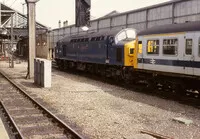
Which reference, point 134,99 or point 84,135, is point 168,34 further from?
point 84,135

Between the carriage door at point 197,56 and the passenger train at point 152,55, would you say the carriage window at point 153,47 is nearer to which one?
the passenger train at point 152,55

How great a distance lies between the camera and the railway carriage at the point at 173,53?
535 inches

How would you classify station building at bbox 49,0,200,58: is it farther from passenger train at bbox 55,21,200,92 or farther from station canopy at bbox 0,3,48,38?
station canopy at bbox 0,3,48,38

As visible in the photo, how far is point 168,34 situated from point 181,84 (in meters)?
2.23

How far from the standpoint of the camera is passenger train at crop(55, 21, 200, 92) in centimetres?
1390

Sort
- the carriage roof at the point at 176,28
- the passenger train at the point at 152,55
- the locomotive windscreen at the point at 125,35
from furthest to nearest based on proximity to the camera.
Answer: the locomotive windscreen at the point at 125,35, the passenger train at the point at 152,55, the carriage roof at the point at 176,28

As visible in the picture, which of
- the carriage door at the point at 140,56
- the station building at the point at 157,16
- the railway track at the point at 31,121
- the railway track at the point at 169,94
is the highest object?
the station building at the point at 157,16

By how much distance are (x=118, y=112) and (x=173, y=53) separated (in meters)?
4.11

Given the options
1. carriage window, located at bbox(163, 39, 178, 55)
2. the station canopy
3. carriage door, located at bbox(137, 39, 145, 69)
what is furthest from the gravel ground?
the station canopy

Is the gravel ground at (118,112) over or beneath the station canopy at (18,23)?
beneath

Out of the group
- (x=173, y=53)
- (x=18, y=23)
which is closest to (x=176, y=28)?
(x=173, y=53)

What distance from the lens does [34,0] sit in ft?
80.8

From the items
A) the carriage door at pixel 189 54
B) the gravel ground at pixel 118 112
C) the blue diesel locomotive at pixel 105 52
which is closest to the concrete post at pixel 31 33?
the blue diesel locomotive at pixel 105 52

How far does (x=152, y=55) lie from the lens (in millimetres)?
16500
